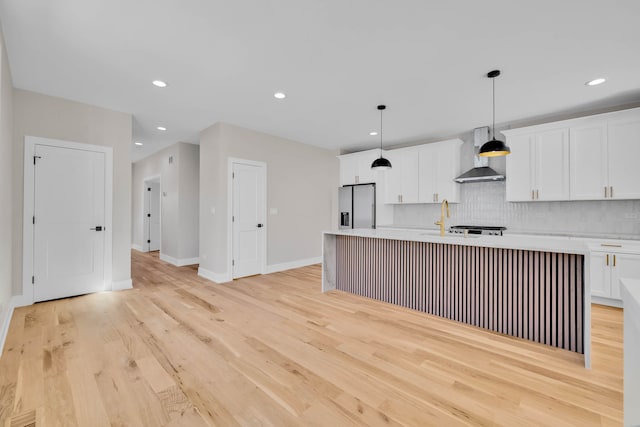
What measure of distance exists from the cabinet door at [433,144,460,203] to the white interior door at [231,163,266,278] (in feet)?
10.7

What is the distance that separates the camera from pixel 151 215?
312 inches

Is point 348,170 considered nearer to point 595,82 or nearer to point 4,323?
point 595,82

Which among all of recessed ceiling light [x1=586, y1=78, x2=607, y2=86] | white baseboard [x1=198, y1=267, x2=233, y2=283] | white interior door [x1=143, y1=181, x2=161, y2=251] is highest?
recessed ceiling light [x1=586, y1=78, x2=607, y2=86]

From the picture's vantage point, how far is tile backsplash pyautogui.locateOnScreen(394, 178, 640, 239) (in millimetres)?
3883

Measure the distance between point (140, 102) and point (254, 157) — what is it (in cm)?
186

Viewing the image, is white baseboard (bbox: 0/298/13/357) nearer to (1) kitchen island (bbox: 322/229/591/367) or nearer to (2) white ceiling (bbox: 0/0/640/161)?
(2) white ceiling (bbox: 0/0/640/161)

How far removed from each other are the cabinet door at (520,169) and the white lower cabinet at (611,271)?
1.15 meters

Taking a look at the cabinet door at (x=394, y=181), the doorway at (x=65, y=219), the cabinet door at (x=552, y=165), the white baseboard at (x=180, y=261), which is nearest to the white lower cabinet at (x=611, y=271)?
the cabinet door at (x=552, y=165)

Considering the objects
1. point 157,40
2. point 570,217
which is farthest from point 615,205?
point 157,40

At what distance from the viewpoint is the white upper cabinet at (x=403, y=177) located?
218 inches

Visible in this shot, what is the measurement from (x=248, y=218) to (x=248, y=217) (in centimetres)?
2

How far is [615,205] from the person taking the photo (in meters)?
3.91

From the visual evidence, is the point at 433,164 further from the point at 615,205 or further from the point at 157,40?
the point at 157,40

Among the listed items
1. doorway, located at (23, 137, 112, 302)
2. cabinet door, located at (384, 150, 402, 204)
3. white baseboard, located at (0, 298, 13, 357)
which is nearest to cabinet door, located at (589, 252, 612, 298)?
cabinet door, located at (384, 150, 402, 204)
